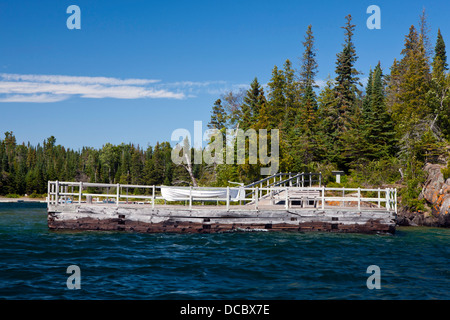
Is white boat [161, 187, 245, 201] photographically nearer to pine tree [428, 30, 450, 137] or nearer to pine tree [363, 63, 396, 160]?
pine tree [363, 63, 396, 160]

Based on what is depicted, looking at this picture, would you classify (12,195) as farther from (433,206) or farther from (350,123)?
(433,206)

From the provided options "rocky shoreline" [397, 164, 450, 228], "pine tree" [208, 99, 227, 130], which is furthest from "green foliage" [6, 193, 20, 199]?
"rocky shoreline" [397, 164, 450, 228]

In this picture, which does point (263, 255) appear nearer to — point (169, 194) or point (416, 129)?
point (169, 194)

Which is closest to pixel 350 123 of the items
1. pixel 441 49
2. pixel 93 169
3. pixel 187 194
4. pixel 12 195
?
pixel 187 194

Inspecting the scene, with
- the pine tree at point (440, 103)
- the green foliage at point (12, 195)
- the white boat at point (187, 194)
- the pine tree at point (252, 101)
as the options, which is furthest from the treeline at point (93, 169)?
the white boat at point (187, 194)

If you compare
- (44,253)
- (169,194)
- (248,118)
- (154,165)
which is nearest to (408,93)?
(248,118)

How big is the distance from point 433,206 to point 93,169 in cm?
11517

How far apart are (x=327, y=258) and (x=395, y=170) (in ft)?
89.0

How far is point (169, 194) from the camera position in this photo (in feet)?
75.2

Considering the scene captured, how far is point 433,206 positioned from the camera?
31.7 meters

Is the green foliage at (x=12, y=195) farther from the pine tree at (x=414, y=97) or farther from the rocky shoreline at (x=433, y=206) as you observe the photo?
the rocky shoreline at (x=433, y=206)

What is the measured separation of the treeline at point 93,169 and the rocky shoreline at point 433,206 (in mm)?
57623

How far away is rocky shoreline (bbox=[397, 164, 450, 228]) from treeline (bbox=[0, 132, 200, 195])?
5762 cm

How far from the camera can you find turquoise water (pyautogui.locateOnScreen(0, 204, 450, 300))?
11.2 metres
